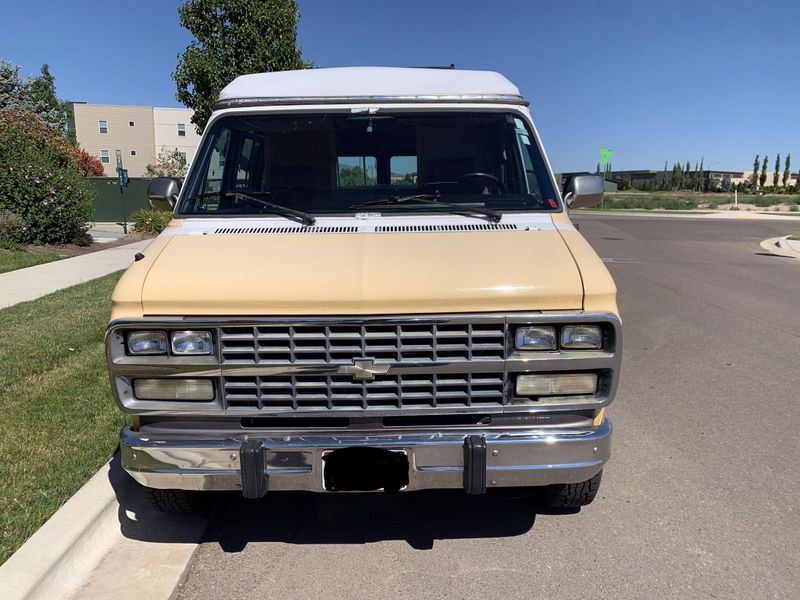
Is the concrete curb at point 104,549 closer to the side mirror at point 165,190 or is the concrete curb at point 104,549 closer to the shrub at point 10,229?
the side mirror at point 165,190

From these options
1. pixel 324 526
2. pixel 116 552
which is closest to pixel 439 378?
pixel 324 526

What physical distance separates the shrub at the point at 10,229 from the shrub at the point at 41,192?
17 cm

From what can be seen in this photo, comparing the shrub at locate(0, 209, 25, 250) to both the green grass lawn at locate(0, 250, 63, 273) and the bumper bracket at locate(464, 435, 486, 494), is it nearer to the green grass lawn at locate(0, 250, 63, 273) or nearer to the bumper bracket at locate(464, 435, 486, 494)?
the green grass lawn at locate(0, 250, 63, 273)

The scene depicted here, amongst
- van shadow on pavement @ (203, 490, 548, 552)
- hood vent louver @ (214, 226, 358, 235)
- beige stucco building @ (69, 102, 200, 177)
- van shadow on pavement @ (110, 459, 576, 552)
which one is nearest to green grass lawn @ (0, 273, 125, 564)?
van shadow on pavement @ (110, 459, 576, 552)

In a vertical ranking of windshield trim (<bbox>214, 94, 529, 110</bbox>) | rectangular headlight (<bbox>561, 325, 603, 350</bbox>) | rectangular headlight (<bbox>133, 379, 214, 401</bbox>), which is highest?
windshield trim (<bbox>214, 94, 529, 110</bbox>)

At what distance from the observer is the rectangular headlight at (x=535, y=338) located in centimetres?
280

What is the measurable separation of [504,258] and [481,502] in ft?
5.11

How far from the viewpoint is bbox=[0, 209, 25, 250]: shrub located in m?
13.4

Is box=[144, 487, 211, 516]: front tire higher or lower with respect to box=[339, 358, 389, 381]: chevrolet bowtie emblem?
lower

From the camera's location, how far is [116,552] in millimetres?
3277

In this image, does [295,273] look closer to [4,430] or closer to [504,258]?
[504,258]

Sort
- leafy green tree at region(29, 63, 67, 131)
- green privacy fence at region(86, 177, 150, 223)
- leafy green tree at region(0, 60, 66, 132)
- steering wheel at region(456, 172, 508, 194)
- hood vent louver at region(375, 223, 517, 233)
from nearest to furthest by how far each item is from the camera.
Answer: hood vent louver at region(375, 223, 517, 233)
steering wheel at region(456, 172, 508, 194)
green privacy fence at region(86, 177, 150, 223)
leafy green tree at region(0, 60, 66, 132)
leafy green tree at region(29, 63, 67, 131)

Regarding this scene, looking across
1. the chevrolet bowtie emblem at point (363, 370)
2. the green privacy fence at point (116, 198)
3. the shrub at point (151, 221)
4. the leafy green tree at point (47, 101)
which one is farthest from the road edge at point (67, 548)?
the leafy green tree at point (47, 101)

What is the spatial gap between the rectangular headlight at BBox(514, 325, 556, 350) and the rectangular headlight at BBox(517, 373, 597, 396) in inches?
5.2
